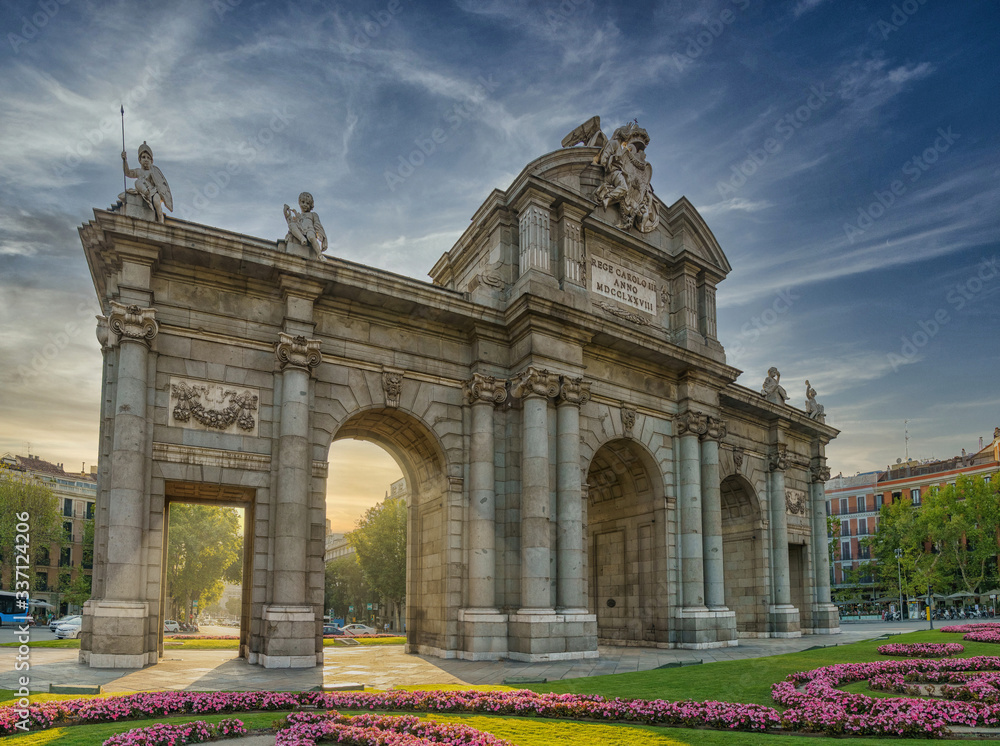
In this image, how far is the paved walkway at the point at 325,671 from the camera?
611 inches

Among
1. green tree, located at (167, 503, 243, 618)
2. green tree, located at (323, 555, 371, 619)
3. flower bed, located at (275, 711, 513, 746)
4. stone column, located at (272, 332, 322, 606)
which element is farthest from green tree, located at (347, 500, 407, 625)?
flower bed, located at (275, 711, 513, 746)

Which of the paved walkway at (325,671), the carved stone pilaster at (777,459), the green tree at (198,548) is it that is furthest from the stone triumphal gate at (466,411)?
the green tree at (198,548)

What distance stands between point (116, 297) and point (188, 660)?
984 centimetres

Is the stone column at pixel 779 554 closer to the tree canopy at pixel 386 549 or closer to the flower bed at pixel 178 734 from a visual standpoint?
the flower bed at pixel 178 734

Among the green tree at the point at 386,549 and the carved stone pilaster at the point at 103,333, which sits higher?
the carved stone pilaster at the point at 103,333

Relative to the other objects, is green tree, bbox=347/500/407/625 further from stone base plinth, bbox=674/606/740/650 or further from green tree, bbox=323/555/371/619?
stone base plinth, bbox=674/606/740/650

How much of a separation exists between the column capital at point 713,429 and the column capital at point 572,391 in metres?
7.02

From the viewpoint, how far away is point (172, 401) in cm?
2000

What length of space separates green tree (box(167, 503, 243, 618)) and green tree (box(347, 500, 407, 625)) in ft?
33.8

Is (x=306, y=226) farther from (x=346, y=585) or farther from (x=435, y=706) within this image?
(x=346, y=585)

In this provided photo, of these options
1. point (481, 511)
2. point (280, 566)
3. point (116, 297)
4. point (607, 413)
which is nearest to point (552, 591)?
point (481, 511)

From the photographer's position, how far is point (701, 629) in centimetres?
2712

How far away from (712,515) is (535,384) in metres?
10.3

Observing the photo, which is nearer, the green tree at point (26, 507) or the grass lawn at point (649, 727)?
the grass lawn at point (649, 727)
